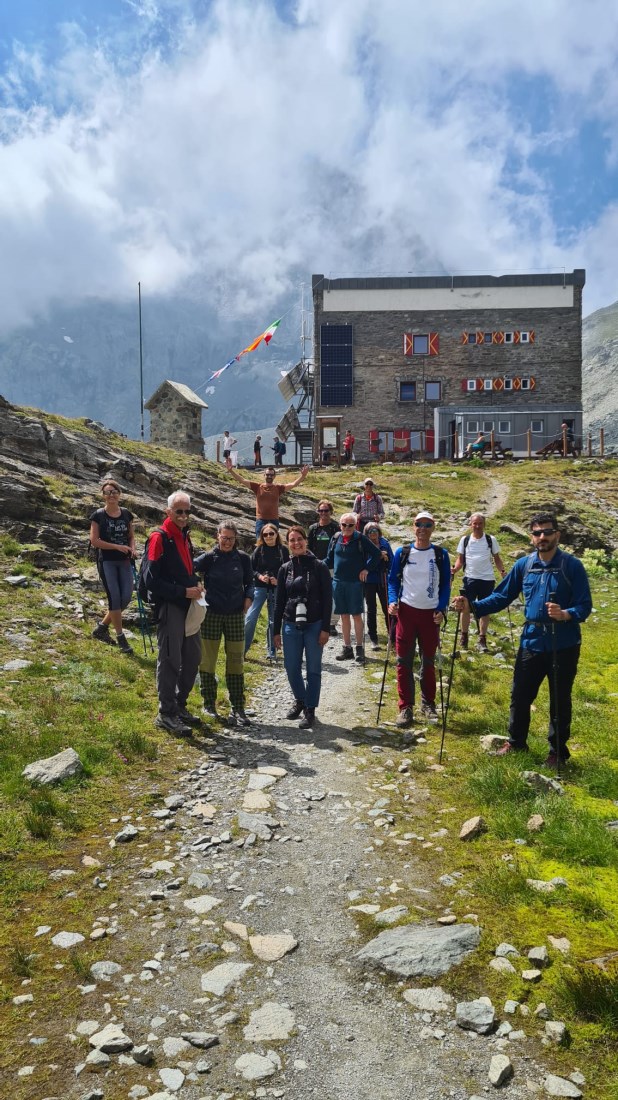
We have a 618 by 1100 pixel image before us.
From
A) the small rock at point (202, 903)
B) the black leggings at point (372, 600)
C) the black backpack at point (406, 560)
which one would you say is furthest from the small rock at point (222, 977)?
the black leggings at point (372, 600)

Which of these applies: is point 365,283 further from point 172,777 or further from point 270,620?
point 172,777

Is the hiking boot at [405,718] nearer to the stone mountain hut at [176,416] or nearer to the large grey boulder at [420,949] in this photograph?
the large grey boulder at [420,949]

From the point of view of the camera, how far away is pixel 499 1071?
3.37 m

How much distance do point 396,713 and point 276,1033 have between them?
5848mm

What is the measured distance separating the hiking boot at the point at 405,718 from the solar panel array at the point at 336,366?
51.8 meters

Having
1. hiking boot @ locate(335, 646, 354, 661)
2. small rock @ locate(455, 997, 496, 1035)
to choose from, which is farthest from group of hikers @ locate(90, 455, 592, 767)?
small rock @ locate(455, 997, 496, 1035)

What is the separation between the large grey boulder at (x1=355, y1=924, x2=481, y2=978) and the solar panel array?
56.0 metres

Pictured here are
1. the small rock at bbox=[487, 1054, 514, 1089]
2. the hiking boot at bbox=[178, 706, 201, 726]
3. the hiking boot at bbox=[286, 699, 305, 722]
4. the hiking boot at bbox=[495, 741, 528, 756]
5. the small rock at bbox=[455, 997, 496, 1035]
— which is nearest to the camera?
the small rock at bbox=[487, 1054, 514, 1089]

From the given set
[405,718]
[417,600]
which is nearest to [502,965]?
[405,718]

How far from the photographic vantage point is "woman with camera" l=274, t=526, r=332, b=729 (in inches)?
351

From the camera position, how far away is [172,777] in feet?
23.4

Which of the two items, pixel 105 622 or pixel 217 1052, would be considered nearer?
pixel 217 1052

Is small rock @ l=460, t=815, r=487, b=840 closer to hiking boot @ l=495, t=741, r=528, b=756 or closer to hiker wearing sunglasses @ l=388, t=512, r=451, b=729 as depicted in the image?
hiking boot @ l=495, t=741, r=528, b=756

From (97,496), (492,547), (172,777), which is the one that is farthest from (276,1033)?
(97,496)
